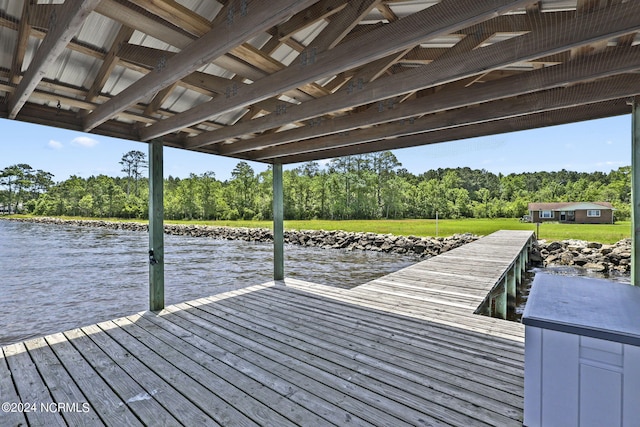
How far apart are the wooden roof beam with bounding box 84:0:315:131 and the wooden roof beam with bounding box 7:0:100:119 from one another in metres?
0.47

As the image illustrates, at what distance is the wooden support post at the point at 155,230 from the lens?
11.8ft

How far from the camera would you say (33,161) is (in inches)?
2116

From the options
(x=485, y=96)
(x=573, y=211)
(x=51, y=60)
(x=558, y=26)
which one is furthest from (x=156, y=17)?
(x=573, y=211)

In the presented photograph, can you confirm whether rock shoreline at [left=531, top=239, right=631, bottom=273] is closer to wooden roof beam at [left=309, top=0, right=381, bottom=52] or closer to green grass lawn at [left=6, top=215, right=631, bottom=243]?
green grass lawn at [left=6, top=215, right=631, bottom=243]

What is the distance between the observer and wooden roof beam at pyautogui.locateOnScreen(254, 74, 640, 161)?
2062 mm

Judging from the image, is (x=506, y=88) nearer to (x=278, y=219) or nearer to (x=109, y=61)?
(x=109, y=61)

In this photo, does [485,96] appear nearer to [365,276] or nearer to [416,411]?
[416,411]

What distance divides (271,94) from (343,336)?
2.12m

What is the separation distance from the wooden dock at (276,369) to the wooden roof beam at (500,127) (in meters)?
1.90

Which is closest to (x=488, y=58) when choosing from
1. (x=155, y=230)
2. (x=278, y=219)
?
(x=155, y=230)

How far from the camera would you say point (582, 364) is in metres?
1.25

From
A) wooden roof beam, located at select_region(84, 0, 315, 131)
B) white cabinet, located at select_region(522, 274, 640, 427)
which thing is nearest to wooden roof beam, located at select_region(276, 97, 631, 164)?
white cabinet, located at select_region(522, 274, 640, 427)

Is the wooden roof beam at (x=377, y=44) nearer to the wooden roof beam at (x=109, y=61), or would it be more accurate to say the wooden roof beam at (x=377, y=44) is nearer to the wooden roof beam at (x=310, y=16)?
the wooden roof beam at (x=310, y=16)

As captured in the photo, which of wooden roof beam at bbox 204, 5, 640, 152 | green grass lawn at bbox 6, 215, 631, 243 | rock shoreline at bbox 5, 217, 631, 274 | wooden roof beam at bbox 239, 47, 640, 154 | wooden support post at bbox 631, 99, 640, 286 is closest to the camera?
wooden roof beam at bbox 204, 5, 640, 152
